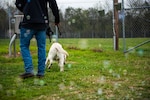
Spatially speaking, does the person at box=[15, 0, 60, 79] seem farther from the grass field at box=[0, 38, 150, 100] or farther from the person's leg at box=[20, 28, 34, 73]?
the grass field at box=[0, 38, 150, 100]

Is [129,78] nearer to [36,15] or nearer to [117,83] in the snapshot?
[117,83]

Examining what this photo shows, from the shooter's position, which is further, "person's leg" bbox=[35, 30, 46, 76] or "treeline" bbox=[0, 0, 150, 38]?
"treeline" bbox=[0, 0, 150, 38]

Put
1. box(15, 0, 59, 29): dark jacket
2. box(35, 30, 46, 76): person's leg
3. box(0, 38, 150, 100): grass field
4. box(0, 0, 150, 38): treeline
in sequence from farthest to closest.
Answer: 1. box(0, 0, 150, 38): treeline
2. box(35, 30, 46, 76): person's leg
3. box(15, 0, 59, 29): dark jacket
4. box(0, 38, 150, 100): grass field

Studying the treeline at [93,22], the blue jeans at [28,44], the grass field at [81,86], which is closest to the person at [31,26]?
the blue jeans at [28,44]

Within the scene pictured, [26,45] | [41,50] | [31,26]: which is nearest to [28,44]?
[26,45]

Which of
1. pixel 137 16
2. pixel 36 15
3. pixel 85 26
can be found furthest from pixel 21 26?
pixel 85 26

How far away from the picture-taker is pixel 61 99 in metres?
4.25

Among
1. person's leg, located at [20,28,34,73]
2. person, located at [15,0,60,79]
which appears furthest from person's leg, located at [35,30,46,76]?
person's leg, located at [20,28,34,73]

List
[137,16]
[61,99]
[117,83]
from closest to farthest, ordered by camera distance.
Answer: [61,99] < [117,83] < [137,16]

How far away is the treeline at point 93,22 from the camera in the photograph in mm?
12688

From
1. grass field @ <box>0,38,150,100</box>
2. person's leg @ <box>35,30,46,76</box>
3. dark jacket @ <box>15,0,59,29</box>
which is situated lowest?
grass field @ <box>0,38,150,100</box>

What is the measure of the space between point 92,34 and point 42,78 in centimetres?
3287

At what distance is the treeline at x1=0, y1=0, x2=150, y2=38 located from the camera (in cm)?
1269

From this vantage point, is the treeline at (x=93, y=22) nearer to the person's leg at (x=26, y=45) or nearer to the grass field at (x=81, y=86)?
the grass field at (x=81, y=86)
